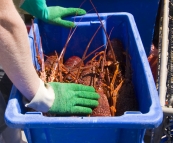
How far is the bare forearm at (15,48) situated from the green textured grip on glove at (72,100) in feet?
0.55

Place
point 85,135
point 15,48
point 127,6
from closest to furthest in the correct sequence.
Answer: point 15,48, point 85,135, point 127,6

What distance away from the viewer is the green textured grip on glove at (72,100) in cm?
133

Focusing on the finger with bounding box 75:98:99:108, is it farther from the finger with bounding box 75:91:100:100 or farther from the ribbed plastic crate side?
the ribbed plastic crate side

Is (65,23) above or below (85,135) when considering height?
above

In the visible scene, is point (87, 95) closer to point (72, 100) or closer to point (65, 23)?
point (72, 100)

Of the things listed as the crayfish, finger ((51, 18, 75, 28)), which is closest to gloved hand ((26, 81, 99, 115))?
the crayfish

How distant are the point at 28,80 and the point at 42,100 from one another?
0.39 ft

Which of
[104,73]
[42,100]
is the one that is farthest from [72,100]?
[104,73]

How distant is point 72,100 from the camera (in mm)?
1358

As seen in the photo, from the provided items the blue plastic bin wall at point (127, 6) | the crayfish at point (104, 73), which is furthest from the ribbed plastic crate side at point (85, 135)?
the blue plastic bin wall at point (127, 6)

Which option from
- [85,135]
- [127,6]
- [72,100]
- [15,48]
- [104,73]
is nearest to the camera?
[15,48]

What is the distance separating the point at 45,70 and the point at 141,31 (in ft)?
3.12

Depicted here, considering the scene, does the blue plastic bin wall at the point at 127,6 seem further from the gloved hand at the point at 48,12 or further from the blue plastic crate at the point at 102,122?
the blue plastic crate at the point at 102,122

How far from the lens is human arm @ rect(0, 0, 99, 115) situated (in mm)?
1075
